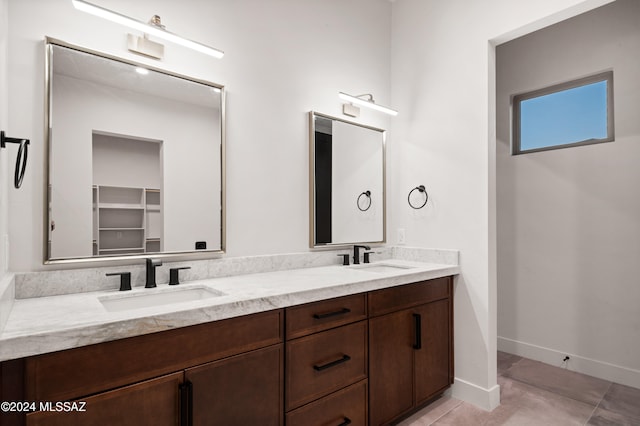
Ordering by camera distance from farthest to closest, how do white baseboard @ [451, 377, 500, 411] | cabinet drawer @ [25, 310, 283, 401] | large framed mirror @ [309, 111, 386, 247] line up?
large framed mirror @ [309, 111, 386, 247], white baseboard @ [451, 377, 500, 411], cabinet drawer @ [25, 310, 283, 401]

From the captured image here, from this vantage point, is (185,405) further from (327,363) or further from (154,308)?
(327,363)

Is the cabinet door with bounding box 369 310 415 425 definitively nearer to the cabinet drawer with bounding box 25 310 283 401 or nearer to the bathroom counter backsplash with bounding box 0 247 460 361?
the bathroom counter backsplash with bounding box 0 247 460 361

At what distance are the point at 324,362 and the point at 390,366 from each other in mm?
522

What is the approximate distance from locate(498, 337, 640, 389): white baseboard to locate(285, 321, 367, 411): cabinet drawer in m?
2.08

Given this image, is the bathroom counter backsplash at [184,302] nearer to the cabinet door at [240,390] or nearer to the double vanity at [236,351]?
the double vanity at [236,351]

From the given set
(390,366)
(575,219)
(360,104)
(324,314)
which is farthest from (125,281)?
(575,219)

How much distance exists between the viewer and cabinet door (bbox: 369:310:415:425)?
185 centimetres

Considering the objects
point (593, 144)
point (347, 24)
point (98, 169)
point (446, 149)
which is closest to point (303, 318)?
point (98, 169)

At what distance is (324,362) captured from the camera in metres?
1.62

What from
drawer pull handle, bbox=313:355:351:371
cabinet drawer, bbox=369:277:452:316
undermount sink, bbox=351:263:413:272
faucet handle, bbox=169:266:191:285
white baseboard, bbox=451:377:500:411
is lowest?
white baseboard, bbox=451:377:500:411

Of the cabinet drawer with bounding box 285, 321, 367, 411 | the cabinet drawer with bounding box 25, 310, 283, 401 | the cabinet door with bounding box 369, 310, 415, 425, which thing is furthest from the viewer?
the cabinet door with bounding box 369, 310, 415, 425

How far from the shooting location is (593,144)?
2.75 meters

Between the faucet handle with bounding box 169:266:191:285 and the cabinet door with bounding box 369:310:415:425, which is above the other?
the faucet handle with bounding box 169:266:191:285

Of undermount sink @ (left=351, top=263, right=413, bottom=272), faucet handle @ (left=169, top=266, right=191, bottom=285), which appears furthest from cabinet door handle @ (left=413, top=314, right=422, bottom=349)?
faucet handle @ (left=169, top=266, right=191, bottom=285)
